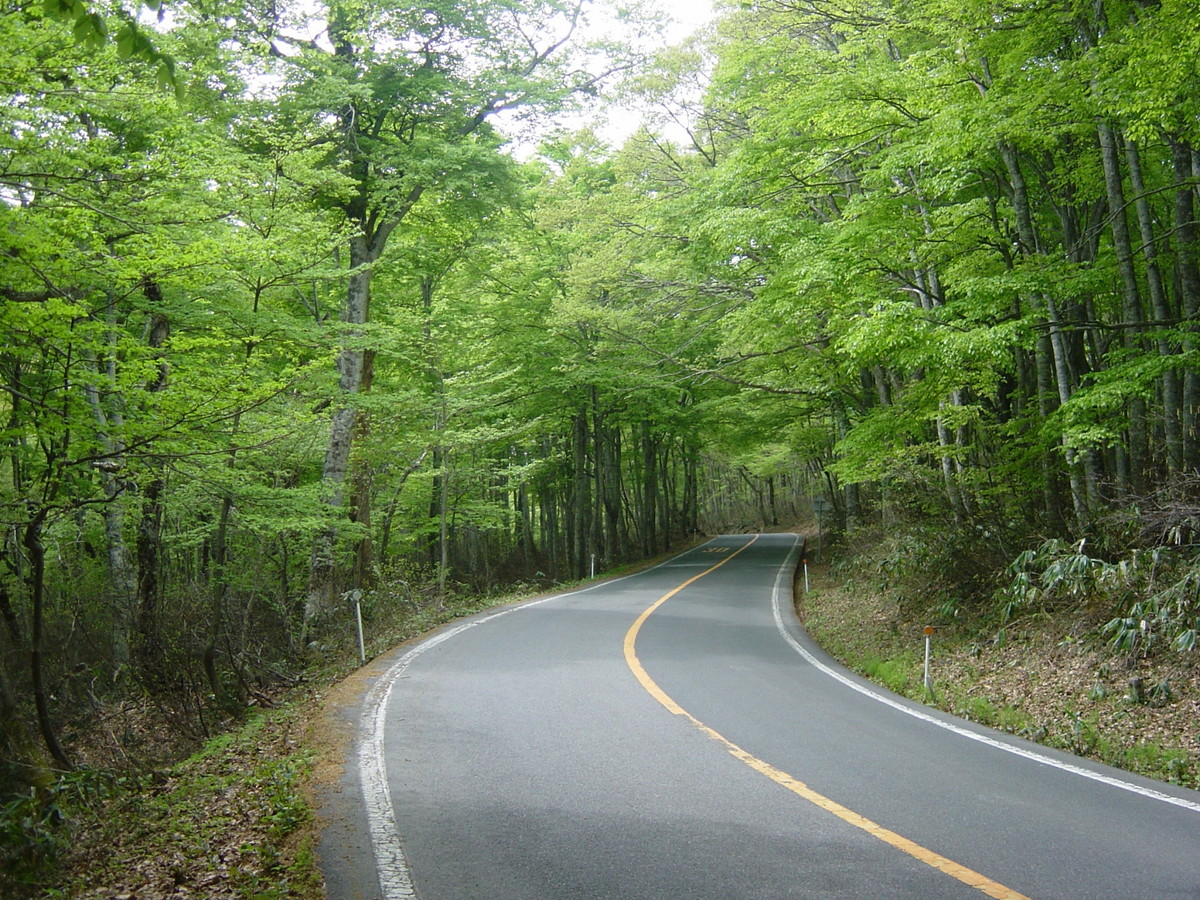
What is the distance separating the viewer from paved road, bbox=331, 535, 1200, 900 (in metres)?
4.11

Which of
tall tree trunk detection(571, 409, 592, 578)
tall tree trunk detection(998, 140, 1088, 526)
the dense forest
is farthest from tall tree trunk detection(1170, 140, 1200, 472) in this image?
tall tree trunk detection(571, 409, 592, 578)

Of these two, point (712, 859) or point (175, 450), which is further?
point (175, 450)

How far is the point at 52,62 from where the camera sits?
7.04 meters

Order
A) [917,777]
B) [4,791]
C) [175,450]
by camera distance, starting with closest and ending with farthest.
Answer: [917,777], [4,791], [175,450]

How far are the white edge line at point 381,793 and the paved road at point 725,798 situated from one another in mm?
18

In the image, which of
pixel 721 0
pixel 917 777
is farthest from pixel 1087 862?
pixel 721 0

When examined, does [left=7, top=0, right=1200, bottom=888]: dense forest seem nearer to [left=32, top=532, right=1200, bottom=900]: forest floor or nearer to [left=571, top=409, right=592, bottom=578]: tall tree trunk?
[left=32, top=532, right=1200, bottom=900]: forest floor

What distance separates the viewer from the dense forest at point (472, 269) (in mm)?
7895

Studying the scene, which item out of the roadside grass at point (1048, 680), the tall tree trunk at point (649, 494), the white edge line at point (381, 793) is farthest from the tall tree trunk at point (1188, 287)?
the tall tree trunk at point (649, 494)

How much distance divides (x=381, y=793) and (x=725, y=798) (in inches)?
93.6

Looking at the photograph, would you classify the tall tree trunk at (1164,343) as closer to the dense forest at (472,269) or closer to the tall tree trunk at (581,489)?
the dense forest at (472,269)

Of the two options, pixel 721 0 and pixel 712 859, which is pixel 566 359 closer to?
pixel 721 0

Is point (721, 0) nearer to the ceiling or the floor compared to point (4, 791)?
nearer to the ceiling

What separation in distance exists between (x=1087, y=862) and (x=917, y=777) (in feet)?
5.26
